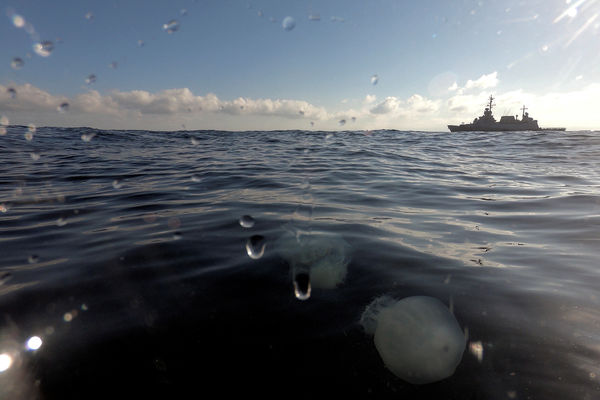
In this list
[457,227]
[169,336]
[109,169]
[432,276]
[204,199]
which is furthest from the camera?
[109,169]

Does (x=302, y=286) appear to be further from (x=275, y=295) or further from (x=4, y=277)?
(x=4, y=277)

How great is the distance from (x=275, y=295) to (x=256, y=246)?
1030mm

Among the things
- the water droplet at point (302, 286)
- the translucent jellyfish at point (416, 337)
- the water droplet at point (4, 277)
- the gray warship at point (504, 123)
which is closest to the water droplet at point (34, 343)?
the water droplet at point (4, 277)

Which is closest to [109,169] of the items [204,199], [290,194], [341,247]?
[204,199]

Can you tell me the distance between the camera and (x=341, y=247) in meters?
3.04

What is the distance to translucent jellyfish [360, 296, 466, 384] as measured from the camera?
1.46m

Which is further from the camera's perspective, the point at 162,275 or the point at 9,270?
the point at 9,270

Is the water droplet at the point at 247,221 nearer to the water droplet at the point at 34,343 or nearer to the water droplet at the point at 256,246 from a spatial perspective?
the water droplet at the point at 256,246

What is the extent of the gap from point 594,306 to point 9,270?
15.2ft

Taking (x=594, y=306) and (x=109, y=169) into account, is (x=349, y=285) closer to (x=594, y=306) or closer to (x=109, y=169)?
(x=594, y=306)

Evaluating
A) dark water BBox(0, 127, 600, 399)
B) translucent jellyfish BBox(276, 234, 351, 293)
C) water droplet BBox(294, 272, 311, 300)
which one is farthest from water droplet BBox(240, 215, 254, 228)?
water droplet BBox(294, 272, 311, 300)

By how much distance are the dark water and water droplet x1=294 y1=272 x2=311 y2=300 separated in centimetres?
7

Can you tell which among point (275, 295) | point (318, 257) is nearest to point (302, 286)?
point (275, 295)

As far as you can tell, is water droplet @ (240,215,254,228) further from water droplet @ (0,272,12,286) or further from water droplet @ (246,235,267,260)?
water droplet @ (0,272,12,286)
